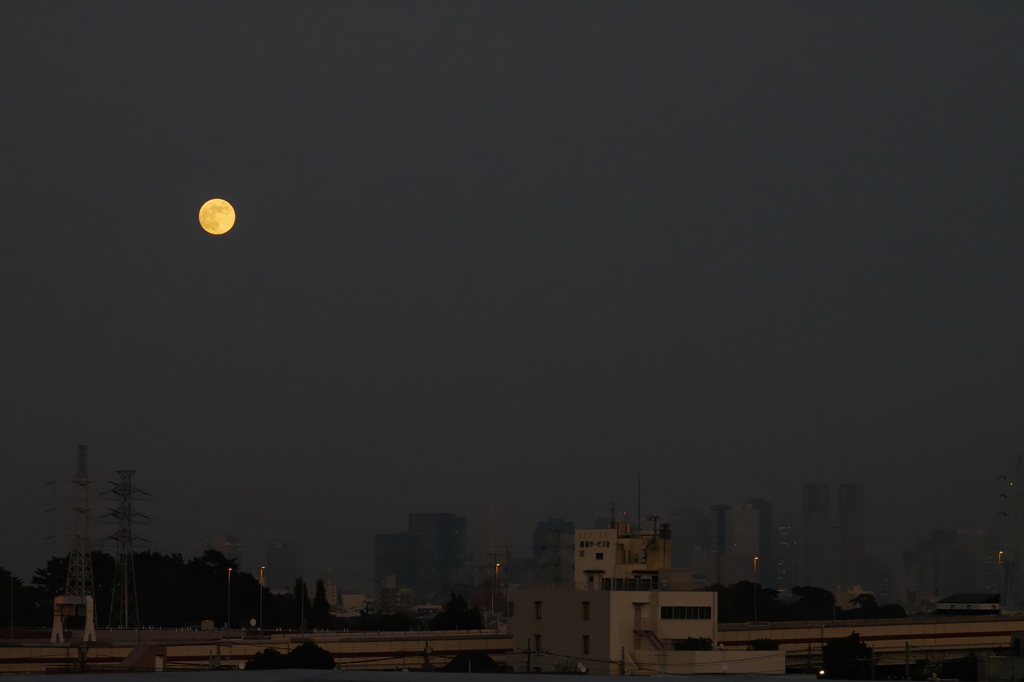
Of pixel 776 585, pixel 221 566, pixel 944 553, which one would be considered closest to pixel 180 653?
pixel 221 566

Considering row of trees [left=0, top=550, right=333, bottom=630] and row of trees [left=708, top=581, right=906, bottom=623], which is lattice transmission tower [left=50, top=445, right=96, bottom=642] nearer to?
row of trees [left=0, top=550, right=333, bottom=630]

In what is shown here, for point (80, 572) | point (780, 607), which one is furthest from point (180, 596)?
point (780, 607)

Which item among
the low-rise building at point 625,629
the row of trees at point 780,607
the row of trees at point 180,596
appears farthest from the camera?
the row of trees at point 780,607

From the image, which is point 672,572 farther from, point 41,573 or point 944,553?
point 944,553

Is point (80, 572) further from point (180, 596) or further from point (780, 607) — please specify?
point (780, 607)

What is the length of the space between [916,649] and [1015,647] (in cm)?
3116

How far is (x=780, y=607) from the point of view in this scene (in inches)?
5290

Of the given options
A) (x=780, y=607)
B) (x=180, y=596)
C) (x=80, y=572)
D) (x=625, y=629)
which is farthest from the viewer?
(x=780, y=607)

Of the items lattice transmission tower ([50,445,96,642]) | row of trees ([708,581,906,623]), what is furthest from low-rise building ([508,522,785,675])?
row of trees ([708,581,906,623])

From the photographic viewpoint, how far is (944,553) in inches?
7712

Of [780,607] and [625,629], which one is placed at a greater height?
[625,629]

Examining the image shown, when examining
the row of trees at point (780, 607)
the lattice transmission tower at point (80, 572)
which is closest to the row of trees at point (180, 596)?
the lattice transmission tower at point (80, 572)

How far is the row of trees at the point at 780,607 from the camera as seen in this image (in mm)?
126375

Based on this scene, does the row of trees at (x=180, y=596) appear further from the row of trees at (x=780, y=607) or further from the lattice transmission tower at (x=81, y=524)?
the row of trees at (x=780, y=607)
